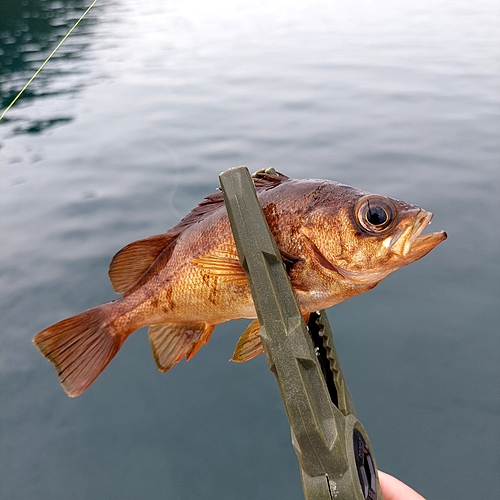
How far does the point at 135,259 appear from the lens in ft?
6.82

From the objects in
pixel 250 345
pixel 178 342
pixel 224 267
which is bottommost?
pixel 178 342

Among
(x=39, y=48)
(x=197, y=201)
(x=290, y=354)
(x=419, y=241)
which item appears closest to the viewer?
(x=290, y=354)

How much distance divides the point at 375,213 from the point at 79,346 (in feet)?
3.97

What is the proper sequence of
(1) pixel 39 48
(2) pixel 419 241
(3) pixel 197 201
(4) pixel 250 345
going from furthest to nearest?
1. (1) pixel 39 48
2. (3) pixel 197 201
3. (4) pixel 250 345
4. (2) pixel 419 241

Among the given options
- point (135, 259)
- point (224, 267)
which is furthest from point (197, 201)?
point (224, 267)

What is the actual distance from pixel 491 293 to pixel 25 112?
29.3 ft

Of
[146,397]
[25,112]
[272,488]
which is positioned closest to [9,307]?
[146,397]

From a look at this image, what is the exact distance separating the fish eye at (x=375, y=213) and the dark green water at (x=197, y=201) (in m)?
2.35

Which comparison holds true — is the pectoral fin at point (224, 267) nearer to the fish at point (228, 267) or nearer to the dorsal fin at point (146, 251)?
the fish at point (228, 267)

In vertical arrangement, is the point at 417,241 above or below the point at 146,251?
above

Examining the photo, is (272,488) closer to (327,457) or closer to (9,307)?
(327,457)

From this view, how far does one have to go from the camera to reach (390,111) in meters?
8.70

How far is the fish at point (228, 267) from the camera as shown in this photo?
1715 millimetres

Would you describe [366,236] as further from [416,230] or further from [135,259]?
[135,259]
